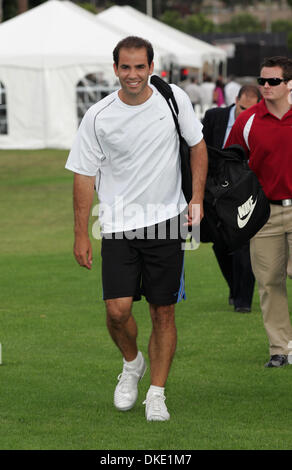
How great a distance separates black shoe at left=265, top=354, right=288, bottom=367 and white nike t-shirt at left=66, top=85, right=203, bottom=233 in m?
1.90

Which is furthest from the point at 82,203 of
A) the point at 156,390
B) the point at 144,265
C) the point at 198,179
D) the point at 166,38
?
the point at 166,38

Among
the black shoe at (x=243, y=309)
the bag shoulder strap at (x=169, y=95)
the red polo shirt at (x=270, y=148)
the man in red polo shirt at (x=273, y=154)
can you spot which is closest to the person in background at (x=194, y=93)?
the black shoe at (x=243, y=309)

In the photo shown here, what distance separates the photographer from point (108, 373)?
723cm

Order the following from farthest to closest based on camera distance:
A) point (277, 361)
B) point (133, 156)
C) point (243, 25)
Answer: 1. point (243, 25)
2. point (277, 361)
3. point (133, 156)

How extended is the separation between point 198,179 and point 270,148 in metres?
1.20

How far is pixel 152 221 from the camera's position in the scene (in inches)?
234

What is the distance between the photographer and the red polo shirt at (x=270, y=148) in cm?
702

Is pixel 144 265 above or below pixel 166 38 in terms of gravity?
above

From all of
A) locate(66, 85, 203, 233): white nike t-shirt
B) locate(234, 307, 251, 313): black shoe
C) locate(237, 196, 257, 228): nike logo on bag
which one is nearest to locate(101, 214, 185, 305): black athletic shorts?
locate(66, 85, 203, 233): white nike t-shirt

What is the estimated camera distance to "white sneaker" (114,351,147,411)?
6168mm

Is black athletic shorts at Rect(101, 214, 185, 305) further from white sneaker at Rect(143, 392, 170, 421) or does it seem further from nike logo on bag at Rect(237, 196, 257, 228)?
white sneaker at Rect(143, 392, 170, 421)

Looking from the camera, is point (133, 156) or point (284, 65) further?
point (284, 65)
